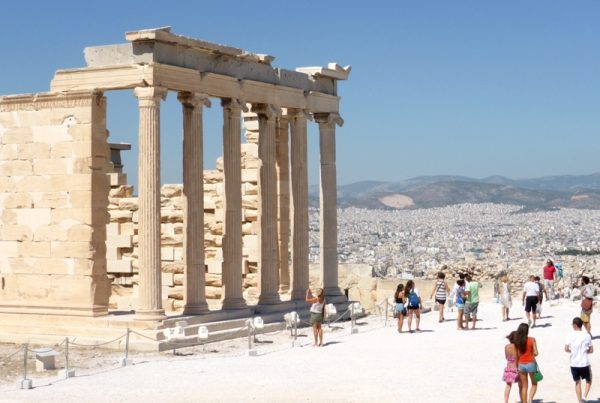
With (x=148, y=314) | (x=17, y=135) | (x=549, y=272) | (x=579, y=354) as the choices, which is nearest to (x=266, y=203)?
(x=148, y=314)

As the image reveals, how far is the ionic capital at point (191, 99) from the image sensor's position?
2939cm

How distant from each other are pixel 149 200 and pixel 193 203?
2101 mm

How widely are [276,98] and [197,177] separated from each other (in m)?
4.04

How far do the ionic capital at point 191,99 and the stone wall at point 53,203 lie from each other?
1792mm

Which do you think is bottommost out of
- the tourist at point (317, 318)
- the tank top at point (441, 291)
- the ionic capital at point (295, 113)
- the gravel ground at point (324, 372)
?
the gravel ground at point (324, 372)

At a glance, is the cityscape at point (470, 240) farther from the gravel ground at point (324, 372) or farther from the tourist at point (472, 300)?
the gravel ground at point (324, 372)

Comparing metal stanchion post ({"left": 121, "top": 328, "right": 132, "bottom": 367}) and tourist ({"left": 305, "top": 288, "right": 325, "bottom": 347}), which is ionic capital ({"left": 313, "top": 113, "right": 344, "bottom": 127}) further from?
metal stanchion post ({"left": 121, "top": 328, "right": 132, "bottom": 367})

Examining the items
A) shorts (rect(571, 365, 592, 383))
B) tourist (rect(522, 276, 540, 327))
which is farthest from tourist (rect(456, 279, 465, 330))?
shorts (rect(571, 365, 592, 383))

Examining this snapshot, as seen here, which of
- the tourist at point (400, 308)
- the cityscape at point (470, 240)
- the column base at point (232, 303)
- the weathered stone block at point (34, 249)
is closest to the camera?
the weathered stone block at point (34, 249)

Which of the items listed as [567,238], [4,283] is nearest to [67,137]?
[4,283]

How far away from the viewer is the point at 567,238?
126m

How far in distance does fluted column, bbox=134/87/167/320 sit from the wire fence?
86cm

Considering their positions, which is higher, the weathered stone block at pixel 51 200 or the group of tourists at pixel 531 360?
the weathered stone block at pixel 51 200

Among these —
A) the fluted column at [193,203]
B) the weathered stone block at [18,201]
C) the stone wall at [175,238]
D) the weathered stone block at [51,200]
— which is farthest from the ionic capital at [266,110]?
the weathered stone block at [18,201]
